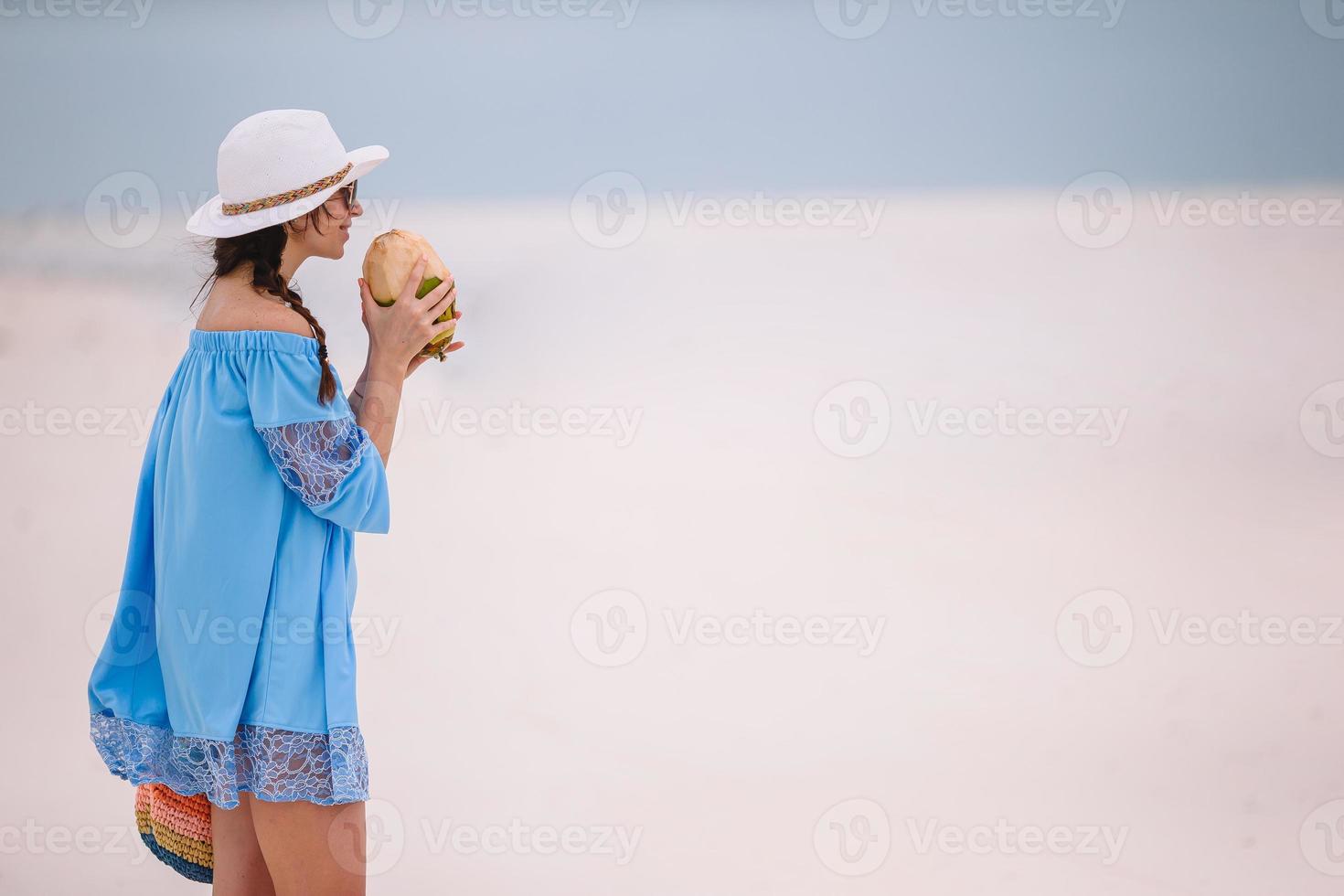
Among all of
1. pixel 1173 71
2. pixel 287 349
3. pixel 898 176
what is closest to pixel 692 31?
pixel 898 176

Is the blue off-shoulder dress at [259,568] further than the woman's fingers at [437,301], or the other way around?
the woman's fingers at [437,301]

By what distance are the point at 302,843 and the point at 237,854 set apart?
14 cm

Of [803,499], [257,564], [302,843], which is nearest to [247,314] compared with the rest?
[257,564]

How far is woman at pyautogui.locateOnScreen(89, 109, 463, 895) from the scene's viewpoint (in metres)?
1.51

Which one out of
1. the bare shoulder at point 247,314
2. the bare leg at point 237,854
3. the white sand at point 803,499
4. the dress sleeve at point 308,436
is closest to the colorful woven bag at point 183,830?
the bare leg at point 237,854

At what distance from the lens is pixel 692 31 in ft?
11.0

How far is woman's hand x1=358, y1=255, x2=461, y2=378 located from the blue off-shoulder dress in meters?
0.16

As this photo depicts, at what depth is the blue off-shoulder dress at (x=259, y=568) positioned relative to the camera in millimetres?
1501

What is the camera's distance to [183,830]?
5.50ft

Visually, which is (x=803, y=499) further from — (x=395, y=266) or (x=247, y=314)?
(x=247, y=314)

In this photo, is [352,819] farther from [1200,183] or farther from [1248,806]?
[1200,183]

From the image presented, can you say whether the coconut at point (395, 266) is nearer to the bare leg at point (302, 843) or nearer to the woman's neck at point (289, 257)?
the woman's neck at point (289, 257)

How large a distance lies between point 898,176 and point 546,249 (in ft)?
3.34

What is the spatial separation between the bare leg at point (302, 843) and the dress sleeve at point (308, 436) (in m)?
0.38
